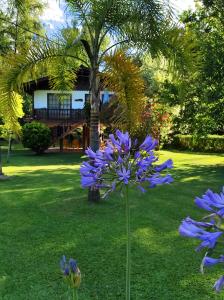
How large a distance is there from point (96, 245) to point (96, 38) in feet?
15.1

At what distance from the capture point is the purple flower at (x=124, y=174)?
261cm

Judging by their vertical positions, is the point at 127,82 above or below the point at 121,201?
above

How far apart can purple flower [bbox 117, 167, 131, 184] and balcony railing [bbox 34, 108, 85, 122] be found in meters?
25.2

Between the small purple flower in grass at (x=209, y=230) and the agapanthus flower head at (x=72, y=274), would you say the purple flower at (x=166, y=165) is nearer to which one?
the agapanthus flower head at (x=72, y=274)

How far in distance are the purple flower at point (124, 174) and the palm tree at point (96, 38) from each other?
6909 millimetres

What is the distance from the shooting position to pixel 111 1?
8984mm

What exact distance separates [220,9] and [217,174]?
25.0 feet

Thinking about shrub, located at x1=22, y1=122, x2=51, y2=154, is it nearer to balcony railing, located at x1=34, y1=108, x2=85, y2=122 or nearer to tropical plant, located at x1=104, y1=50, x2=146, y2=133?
balcony railing, located at x1=34, y1=108, x2=85, y2=122

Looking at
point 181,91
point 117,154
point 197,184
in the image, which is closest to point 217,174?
point 197,184

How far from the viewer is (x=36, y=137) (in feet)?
77.4

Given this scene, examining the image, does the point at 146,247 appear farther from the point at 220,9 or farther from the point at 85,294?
the point at 220,9

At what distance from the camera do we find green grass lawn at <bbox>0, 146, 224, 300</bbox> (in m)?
5.27

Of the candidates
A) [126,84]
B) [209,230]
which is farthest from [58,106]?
[209,230]

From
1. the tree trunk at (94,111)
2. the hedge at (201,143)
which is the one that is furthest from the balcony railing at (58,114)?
the tree trunk at (94,111)
